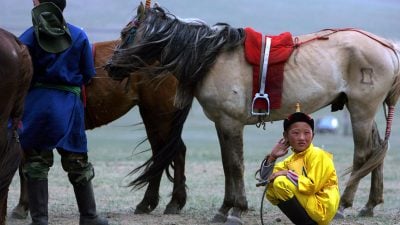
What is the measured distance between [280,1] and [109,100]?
220 ft

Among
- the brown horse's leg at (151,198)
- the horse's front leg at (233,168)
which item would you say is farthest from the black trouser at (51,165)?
the brown horse's leg at (151,198)

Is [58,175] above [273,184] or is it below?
below

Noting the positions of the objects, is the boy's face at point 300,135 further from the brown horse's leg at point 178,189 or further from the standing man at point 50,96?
the brown horse's leg at point 178,189

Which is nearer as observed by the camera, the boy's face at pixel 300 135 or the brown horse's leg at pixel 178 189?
the boy's face at pixel 300 135

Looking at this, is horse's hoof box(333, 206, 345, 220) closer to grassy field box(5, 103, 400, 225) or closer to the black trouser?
grassy field box(5, 103, 400, 225)

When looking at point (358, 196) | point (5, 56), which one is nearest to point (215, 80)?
point (5, 56)

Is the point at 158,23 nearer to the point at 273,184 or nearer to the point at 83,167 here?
the point at 83,167

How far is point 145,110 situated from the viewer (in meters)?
8.55

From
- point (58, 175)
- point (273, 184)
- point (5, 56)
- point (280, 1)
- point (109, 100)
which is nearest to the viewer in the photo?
point (5, 56)

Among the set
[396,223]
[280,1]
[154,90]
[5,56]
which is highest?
[5,56]

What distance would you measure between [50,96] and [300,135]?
72.6 inches

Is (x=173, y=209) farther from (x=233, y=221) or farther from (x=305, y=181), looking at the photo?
(x=305, y=181)

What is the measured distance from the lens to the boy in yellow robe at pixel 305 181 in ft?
19.5

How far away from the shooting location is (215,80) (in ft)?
24.6
